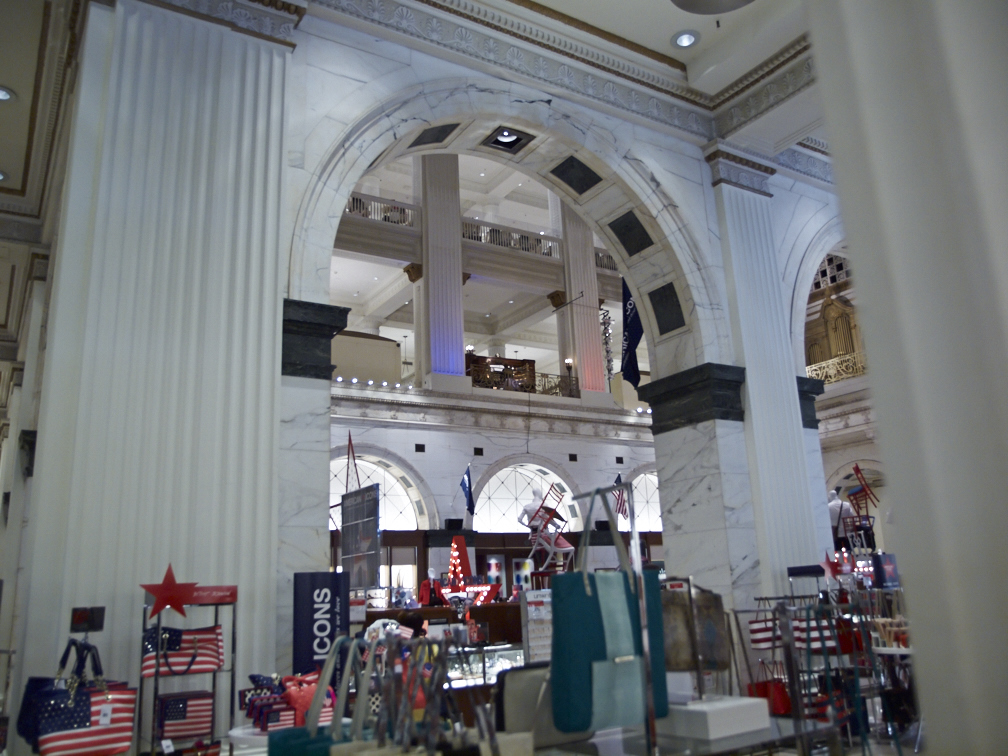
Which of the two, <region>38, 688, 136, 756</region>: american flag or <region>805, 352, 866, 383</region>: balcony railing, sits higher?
<region>805, 352, 866, 383</region>: balcony railing

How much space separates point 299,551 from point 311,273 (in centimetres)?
221

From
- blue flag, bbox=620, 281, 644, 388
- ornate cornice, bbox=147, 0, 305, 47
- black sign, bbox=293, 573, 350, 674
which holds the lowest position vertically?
black sign, bbox=293, 573, 350, 674

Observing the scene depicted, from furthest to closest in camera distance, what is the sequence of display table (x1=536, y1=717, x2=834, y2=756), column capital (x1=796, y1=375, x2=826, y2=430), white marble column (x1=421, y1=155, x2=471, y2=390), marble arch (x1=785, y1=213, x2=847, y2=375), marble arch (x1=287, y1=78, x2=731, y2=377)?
1. white marble column (x1=421, y1=155, x2=471, y2=390)
2. marble arch (x1=785, y1=213, x2=847, y2=375)
3. column capital (x1=796, y1=375, x2=826, y2=430)
4. marble arch (x1=287, y1=78, x2=731, y2=377)
5. display table (x1=536, y1=717, x2=834, y2=756)

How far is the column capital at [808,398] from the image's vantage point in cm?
920

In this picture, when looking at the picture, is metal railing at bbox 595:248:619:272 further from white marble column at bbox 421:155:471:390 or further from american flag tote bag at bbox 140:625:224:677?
american flag tote bag at bbox 140:625:224:677

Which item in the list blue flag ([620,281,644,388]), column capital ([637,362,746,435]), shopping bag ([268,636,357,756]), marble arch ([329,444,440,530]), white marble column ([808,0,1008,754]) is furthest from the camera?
marble arch ([329,444,440,530])

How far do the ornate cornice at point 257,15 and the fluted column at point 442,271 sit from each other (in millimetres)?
12071

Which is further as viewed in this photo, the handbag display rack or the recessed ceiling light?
the recessed ceiling light

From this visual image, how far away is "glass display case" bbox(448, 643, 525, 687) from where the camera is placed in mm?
5410

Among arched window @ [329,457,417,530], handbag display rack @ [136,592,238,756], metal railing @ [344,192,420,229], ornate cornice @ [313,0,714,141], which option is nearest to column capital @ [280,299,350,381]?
handbag display rack @ [136,592,238,756]

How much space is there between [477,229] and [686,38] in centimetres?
1342

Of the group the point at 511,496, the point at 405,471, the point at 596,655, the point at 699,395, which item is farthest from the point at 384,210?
the point at 596,655

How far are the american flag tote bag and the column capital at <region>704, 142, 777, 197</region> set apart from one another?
7484 millimetres

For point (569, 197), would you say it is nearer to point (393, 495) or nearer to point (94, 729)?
point (94, 729)
